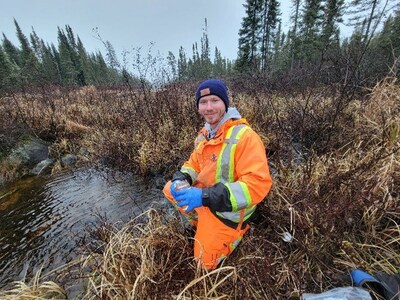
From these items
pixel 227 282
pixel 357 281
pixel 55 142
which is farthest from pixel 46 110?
pixel 357 281

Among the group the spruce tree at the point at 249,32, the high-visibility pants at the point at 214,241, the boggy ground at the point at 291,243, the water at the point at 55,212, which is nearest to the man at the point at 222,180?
the high-visibility pants at the point at 214,241

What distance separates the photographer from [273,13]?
25.0 m

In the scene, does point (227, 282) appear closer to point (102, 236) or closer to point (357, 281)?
point (357, 281)

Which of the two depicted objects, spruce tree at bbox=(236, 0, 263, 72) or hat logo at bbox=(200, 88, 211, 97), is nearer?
hat logo at bbox=(200, 88, 211, 97)

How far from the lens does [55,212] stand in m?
4.35

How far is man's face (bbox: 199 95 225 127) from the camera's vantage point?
2250mm

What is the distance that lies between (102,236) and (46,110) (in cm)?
781

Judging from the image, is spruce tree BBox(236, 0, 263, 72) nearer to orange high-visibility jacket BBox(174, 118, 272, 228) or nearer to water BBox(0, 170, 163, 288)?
water BBox(0, 170, 163, 288)

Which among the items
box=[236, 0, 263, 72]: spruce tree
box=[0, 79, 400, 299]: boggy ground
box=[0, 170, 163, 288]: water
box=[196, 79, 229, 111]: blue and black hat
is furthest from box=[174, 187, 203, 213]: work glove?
box=[236, 0, 263, 72]: spruce tree

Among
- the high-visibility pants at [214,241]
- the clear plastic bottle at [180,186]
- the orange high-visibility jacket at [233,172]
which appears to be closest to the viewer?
the orange high-visibility jacket at [233,172]

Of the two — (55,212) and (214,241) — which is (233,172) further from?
(55,212)

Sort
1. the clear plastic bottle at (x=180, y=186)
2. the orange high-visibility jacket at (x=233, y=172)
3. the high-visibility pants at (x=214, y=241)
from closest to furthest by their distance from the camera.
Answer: the orange high-visibility jacket at (x=233, y=172) → the clear plastic bottle at (x=180, y=186) → the high-visibility pants at (x=214, y=241)

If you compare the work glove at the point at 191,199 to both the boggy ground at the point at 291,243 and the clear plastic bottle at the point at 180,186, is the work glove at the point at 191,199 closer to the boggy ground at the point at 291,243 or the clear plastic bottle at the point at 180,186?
the clear plastic bottle at the point at 180,186

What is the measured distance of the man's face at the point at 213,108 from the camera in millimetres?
2250
